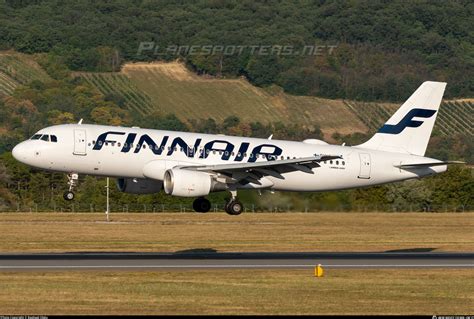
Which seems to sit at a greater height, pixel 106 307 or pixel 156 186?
pixel 156 186

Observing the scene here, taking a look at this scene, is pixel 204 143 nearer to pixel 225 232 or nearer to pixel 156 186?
pixel 156 186

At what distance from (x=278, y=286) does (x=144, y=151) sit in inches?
797

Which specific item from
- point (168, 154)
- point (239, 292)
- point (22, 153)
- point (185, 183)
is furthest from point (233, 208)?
point (239, 292)

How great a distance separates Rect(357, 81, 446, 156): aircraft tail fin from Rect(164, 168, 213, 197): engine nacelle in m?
13.9

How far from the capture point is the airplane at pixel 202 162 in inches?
2697

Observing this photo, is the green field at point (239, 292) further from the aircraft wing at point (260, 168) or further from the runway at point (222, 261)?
the aircraft wing at point (260, 168)

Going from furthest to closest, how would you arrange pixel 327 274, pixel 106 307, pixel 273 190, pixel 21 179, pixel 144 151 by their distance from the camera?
pixel 21 179 → pixel 273 190 → pixel 144 151 → pixel 327 274 → pixel 106 307

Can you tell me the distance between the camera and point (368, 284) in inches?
2045

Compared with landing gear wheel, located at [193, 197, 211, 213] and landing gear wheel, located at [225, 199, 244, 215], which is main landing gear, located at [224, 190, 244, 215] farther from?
landing gear wheel, located at [193, 197, 211, 213]

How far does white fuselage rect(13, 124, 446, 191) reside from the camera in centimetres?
6856

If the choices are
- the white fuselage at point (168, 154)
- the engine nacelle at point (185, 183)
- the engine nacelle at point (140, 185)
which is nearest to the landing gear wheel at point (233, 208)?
the white fuselage at point (168, 154)

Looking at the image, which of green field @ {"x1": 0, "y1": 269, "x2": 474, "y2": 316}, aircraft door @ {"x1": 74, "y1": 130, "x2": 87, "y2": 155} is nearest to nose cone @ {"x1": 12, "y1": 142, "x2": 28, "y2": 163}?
aircraft door @ {"x1": 74, "y1": 130, "x2": 87, "y2": 155}

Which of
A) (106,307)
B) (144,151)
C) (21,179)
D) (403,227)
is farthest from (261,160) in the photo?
(21,179)

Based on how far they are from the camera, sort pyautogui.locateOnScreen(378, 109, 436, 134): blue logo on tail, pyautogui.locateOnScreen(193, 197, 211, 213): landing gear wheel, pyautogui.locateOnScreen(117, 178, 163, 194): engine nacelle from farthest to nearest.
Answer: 1. pyautogui.locateOnScreen(378, 109, 436, 134): blue logo on tail
2. pyautogui.locateOnScreen(117, 178, 163, 194): engine nacelle
3. pyautogui.locateOnScreen(193, 197, 211, 213): landing gear wheel
